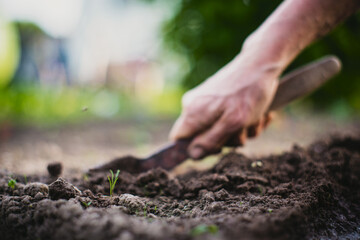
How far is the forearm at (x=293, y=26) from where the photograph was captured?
5.90ft

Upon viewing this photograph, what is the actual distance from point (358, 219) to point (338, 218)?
12 centimetres

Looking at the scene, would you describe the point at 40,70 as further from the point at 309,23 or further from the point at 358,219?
the point at 358,219

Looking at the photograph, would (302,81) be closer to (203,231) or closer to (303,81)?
(303,81)

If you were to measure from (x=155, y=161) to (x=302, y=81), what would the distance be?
1.16 meters

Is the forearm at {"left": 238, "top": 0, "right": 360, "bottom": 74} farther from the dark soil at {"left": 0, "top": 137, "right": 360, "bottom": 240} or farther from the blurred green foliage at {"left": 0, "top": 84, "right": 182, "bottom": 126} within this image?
the blurred green foliage at {"left": 0, "top": 84, "right": 182, "bottom": 126}

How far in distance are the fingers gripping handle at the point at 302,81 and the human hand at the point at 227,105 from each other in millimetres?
226

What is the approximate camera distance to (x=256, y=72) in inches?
71.1

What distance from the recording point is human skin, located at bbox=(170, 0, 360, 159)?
5.91ft

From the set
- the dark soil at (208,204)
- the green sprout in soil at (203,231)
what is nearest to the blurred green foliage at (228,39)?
the dark soil at (208,204)

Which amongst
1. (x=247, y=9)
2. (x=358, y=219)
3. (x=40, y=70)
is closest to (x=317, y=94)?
(x=247, y=9)

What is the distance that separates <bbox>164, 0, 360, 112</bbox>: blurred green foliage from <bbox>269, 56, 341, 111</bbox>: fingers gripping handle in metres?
2.56

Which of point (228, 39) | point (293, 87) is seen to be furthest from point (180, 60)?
point (293, 87)

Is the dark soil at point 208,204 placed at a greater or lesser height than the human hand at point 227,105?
lesser

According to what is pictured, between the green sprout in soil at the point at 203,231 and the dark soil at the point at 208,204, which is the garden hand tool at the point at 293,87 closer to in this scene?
the dark soil at the point at 208,204
